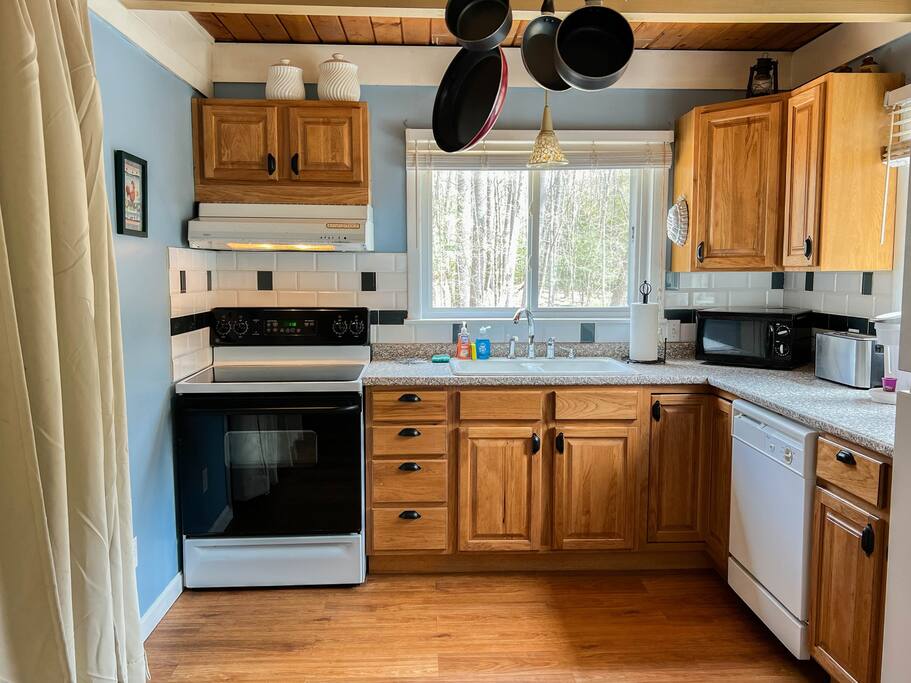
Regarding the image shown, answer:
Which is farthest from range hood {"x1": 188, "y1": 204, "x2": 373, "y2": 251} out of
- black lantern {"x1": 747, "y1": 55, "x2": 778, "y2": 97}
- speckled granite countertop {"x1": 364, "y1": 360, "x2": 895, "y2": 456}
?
black lantern {"x1": 747, "y1": 55, "x2": 778, "y2": 97}

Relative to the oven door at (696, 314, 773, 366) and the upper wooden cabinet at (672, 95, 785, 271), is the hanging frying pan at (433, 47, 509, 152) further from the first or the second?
the oven door at (696, 314, 773, 366)

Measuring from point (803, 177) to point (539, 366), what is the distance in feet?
4.61

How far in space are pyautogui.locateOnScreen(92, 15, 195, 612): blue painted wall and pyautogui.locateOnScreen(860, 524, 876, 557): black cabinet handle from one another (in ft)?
7.65

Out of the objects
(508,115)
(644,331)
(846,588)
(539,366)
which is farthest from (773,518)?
(508,115)

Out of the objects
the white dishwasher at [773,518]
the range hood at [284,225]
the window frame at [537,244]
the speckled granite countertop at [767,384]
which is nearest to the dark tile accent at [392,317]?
the window frame at [537,244]

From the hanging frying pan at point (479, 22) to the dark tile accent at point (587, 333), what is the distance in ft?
7.39

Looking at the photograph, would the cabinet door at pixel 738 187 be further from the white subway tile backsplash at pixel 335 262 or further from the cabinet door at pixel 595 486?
the white subway tile backsplash at pixel 335 262

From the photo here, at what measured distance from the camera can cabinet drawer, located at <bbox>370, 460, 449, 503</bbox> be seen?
9.85ft

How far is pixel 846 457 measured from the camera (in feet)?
6.53

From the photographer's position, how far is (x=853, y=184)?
273 cm

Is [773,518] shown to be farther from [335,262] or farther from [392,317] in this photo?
[335,262]

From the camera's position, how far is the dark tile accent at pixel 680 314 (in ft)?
11.9

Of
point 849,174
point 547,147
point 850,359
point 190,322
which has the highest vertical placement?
point 547,147

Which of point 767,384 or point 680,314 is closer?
point 767,384
